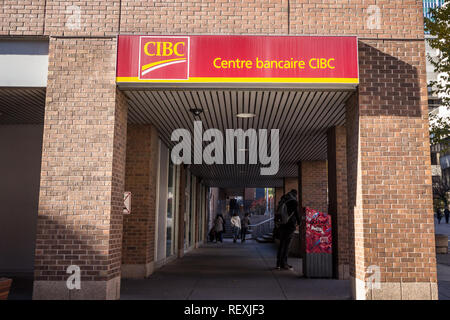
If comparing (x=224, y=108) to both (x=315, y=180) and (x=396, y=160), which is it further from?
(x=315, y=180)

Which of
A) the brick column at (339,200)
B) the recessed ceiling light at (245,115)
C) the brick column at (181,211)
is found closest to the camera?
the recessed ceiling light at (245,115)

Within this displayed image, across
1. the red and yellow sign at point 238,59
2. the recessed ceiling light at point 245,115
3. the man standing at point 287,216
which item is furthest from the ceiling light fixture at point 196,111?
the man standing at point 287,216

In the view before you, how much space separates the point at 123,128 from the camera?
8.16 metres

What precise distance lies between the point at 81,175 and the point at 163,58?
234 cm

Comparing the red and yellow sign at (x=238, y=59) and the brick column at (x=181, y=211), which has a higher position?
the red and yellow sign at (x=238, y=59)

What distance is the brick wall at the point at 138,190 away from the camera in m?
10.7

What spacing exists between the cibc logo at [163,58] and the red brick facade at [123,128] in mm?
279

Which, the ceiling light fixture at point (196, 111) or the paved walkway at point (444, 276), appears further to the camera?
the ceiling light fixture at point (196, 111)

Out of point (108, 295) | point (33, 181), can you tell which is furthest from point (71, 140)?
point (33, 181)

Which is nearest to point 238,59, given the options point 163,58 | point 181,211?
point 163,58

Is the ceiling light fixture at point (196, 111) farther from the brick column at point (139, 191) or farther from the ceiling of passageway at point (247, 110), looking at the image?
the brick column at point (139, 191)

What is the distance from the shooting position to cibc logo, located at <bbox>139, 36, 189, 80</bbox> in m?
7.53

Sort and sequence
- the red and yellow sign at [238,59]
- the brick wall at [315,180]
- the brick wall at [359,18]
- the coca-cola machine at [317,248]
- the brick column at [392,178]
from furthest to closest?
the brick wall at [315,180]
the coca-cola machine at [317,248]
the brick wall at [359,18]
the red and yellow sign at [238,59]
the brick column at [392,178]
